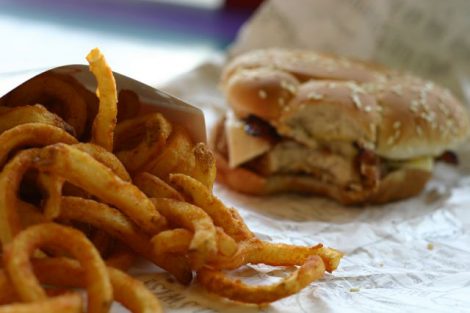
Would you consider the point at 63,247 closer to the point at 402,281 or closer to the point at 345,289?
the point at 345,289

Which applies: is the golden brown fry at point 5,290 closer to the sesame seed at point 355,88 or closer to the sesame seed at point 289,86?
the sesame seed at point 289,86

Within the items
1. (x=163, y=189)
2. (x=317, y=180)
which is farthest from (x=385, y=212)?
(x=163, y=189)

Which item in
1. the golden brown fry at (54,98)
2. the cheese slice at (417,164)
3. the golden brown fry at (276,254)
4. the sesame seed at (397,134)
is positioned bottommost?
the cheese slice at (417,164)

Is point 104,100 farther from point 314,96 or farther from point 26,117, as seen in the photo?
point 314,96

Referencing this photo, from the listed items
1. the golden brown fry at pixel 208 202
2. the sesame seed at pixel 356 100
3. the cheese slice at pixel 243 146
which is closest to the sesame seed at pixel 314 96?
the sesame seed at pixel 356 100

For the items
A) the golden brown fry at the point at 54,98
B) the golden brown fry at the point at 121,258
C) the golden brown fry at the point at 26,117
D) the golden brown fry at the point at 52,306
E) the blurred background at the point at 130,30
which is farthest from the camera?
the blurred background at the point at 130,30

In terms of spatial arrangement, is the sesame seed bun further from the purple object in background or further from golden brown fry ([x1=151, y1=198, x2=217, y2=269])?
the purple object in background

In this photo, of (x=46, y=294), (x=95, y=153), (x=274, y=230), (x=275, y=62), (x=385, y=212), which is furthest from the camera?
(x=275, y=62)
